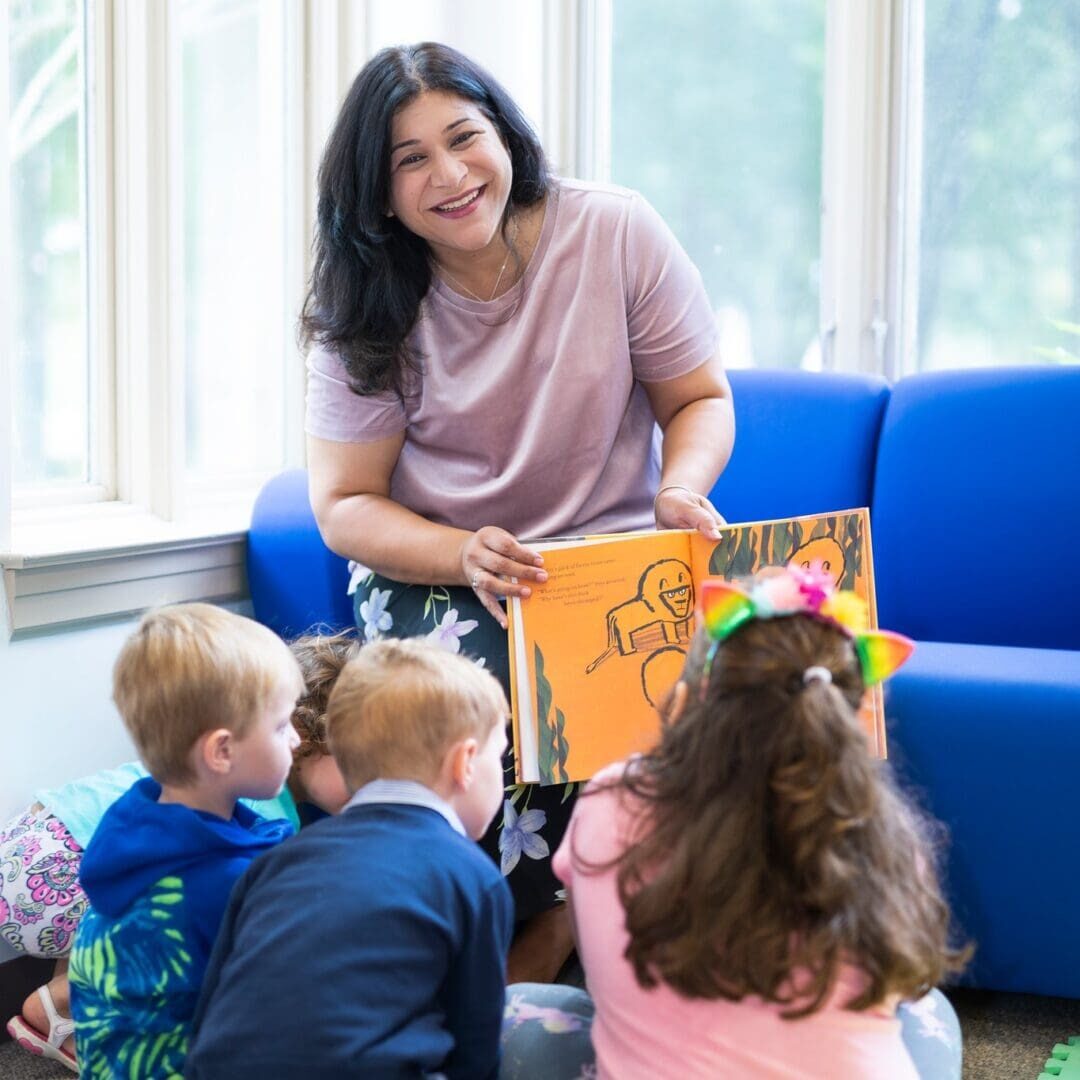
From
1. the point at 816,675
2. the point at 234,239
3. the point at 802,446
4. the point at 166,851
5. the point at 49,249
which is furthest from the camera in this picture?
A: the point at 234,239

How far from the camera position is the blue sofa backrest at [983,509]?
2.06 m

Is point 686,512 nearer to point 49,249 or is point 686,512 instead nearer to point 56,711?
point 56,711

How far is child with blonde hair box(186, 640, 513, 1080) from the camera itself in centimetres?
103

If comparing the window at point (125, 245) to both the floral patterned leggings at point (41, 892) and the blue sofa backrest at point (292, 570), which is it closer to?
the blue sofa backrest at point (292, 570)

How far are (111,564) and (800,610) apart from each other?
1.25 metres

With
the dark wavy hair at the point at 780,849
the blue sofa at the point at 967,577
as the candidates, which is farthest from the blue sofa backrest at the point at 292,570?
the dark wavy hair at the point at 780,849

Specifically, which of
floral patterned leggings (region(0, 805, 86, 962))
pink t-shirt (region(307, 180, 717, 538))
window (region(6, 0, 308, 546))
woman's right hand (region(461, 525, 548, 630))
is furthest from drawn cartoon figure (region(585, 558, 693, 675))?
window (region(6, 0, 308, 546))

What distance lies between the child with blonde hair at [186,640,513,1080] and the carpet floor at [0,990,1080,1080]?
683mm

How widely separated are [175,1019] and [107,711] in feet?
2.58

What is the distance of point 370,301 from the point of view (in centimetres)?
178

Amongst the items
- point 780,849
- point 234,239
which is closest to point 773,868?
point 780,849

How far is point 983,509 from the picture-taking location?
6.92ft

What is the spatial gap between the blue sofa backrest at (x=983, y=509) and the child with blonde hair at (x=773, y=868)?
1.14 meters

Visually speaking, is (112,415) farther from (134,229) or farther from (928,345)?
(928,345)
